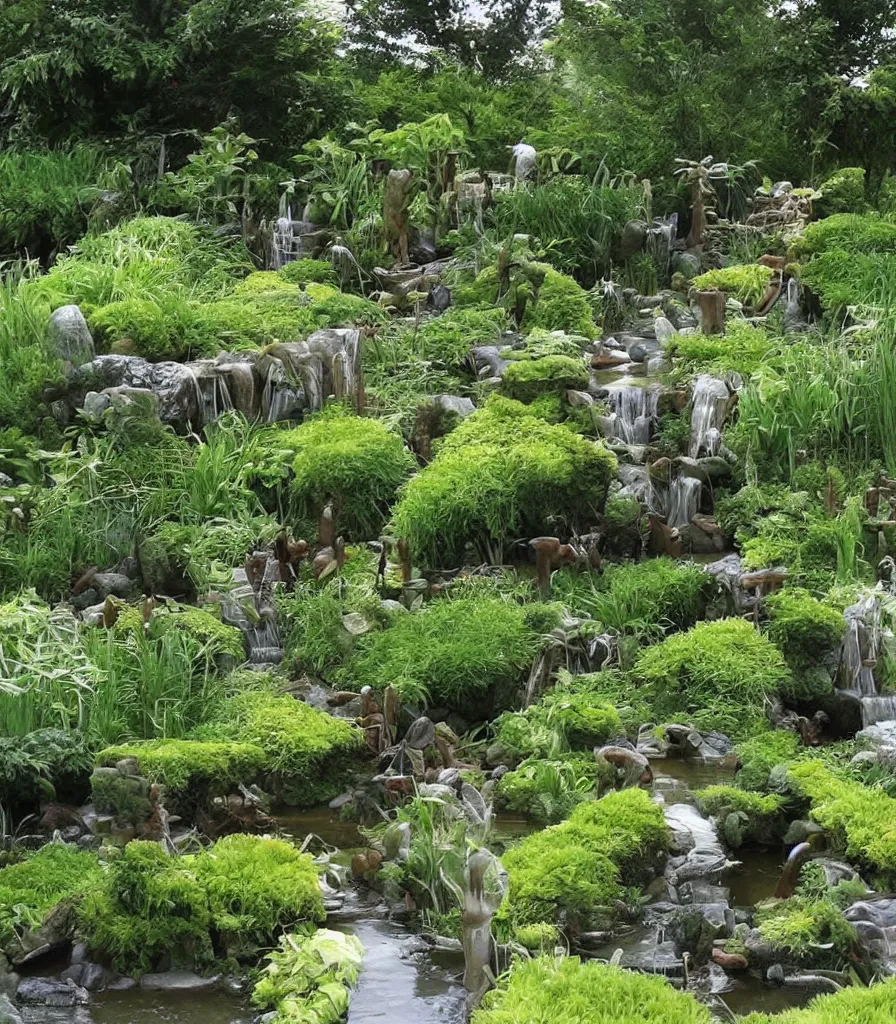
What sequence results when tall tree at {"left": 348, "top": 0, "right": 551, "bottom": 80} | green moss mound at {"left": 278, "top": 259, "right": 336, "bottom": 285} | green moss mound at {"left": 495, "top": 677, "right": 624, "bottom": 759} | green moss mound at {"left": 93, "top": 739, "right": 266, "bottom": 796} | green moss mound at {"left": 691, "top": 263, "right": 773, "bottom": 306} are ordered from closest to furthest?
green moss mound at {"left": 93, "top": 739, "right": 266, "bottom": 796} → green moss mound at {"left": 495, "top": 677, "right": 624, "bottom": 759} → green moss mound at {"left": 691, "top": 263, "right": 773, "bottom": 306} → green moss mound at {"left": 278, "top": 259, "right": 336, "bottom": 285} → tall tree at {"left": 348, "top": 0, "right": 551, "bottom": 80}

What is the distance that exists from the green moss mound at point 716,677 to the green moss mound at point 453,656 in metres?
0.78

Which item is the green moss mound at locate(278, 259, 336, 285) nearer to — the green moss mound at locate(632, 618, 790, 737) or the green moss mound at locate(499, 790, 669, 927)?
the green moss mound at locate(632, 618, 790, 737)

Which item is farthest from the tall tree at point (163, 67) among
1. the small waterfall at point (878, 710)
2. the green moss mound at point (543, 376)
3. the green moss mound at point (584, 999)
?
the green moss mound at point (584, 999)

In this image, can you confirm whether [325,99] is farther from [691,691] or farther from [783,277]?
[691,691]

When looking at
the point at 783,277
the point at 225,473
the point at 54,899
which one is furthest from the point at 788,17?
the point at 54,899

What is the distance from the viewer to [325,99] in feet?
56.2

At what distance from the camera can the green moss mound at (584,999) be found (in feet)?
18.3

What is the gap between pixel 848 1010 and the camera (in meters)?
5.56

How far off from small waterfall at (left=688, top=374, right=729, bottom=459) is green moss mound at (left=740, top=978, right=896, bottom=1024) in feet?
20.5

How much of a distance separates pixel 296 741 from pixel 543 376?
4.42 metres

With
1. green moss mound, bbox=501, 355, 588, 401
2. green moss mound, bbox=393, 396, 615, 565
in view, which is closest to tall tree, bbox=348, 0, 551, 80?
green moss mound, bbox=501, 355, 588, 401

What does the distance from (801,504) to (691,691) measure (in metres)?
2.19

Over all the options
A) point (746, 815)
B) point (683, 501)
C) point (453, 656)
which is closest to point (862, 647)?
point (746, 815)

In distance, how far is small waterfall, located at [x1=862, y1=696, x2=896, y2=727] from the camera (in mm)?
8758
